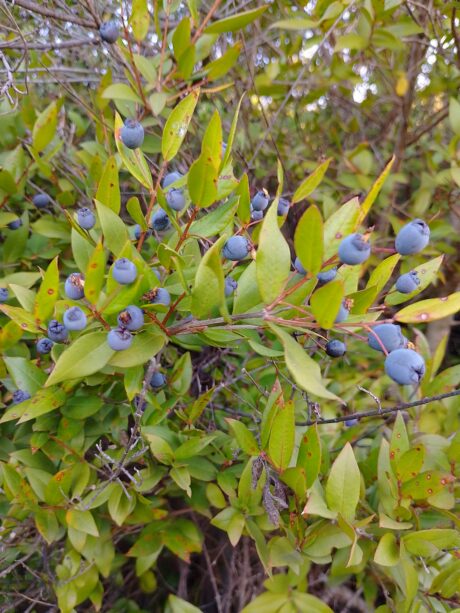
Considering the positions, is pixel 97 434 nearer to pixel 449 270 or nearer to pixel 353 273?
pixel 353 273

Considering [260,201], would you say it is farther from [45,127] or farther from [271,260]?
[45,127]

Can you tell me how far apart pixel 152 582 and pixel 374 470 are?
72 cm

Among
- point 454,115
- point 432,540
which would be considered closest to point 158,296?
point 432,540

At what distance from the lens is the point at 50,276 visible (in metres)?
0.80

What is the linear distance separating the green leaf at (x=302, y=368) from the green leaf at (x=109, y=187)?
1.21 ft

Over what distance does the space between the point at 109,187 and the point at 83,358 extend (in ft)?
0.92

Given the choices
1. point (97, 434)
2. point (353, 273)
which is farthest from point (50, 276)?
point (353, 273)

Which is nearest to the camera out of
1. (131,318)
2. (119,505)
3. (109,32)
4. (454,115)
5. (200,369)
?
(131,318)

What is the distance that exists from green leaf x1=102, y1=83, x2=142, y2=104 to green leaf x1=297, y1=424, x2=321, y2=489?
0.78m

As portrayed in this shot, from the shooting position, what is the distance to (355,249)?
60cm

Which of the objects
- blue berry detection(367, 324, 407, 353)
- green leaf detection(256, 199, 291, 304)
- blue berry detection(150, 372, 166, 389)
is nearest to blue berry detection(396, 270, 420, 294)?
blue berry detection(367, 324, 407, 353)

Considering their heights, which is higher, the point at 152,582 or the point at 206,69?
the point at 206,69

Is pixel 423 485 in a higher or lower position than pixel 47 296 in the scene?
lower

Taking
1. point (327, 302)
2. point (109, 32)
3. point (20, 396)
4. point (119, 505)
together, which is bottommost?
point (119, 505)
